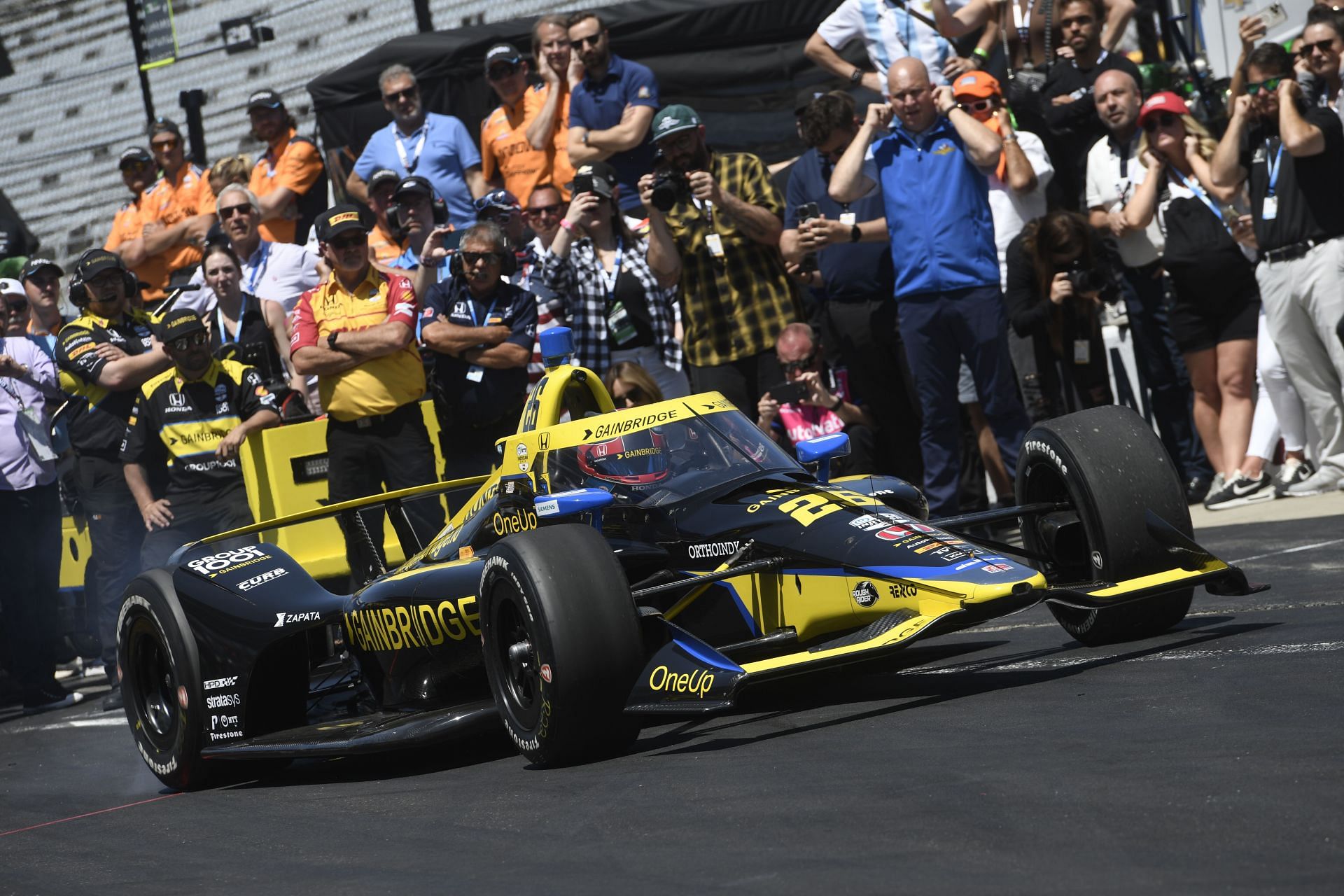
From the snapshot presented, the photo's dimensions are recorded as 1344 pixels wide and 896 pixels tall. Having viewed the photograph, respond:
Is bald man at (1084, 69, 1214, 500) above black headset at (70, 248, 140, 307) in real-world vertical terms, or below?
below

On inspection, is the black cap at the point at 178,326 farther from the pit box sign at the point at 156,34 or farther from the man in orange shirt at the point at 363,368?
the pit box sign at the point at 156,34

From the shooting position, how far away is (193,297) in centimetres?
1326

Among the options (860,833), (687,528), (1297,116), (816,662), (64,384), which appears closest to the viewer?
(860,833)

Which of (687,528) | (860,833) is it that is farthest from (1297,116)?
(860,833)

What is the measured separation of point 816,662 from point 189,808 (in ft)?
8.80

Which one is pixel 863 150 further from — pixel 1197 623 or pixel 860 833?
pixel 860 833

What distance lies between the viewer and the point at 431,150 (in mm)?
13508

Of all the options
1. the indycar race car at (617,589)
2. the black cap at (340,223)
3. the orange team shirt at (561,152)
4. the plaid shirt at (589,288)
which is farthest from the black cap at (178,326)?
the indycar race car at (617,589)

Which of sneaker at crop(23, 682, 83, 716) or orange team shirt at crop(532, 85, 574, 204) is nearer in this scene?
sneaker at crop(23, 682, 83, 716)

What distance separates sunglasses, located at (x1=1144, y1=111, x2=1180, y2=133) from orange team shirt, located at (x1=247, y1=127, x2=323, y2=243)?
6728mm

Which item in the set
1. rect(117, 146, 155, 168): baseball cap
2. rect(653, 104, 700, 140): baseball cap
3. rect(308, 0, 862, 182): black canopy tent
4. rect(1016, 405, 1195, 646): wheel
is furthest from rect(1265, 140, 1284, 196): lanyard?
rect(117, 146, 155, 168): baseball cap

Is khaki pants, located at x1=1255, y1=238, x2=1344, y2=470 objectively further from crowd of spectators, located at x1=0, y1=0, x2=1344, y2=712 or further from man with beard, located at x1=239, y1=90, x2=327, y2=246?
man with beard, located at x1=239, y1=90, x2=327, y2=246

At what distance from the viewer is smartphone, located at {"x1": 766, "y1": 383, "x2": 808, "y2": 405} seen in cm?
1073

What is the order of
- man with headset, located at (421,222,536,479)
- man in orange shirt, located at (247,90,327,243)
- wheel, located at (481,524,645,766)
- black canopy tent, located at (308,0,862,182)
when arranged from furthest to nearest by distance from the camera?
man in orange shirt, located at (247,90,327,243), black canopy tent, located at (308,0,862,182), man with headset, located at (421,222,536,479), wheel, located at (481,524,645,766)
